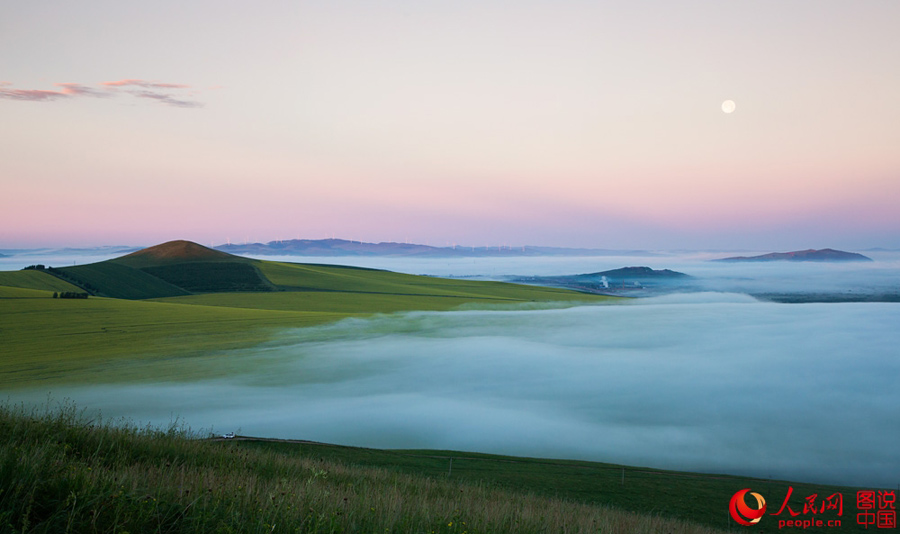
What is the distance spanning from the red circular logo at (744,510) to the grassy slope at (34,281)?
91.6 metres

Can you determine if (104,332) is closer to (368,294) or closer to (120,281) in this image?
(120,281)

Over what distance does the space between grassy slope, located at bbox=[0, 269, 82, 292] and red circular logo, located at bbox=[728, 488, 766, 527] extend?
91641 millimetres

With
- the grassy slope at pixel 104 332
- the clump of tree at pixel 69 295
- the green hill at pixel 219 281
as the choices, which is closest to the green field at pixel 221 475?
the grassy slope at pixel 104 332

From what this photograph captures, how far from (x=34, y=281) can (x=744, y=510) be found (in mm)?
96954

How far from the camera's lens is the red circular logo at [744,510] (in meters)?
19.1

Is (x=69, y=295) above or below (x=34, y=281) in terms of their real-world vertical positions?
below

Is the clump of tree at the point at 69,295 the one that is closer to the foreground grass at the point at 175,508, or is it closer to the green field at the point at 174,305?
the green field at the point at 174,305

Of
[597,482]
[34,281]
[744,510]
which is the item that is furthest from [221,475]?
[34,281]

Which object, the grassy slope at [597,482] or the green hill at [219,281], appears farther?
the green hill at [219,281]

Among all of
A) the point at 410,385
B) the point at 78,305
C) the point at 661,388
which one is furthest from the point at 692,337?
the point at 78,305

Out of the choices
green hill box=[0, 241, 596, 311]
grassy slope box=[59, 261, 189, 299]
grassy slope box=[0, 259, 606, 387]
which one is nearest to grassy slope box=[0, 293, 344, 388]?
grassy slope box=[0, 259, 606, 387]

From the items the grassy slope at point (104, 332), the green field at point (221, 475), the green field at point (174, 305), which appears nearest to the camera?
the green field at point (221, 475)

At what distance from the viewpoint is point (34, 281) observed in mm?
81500

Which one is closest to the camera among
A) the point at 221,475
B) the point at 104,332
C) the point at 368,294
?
the point at 221,475
